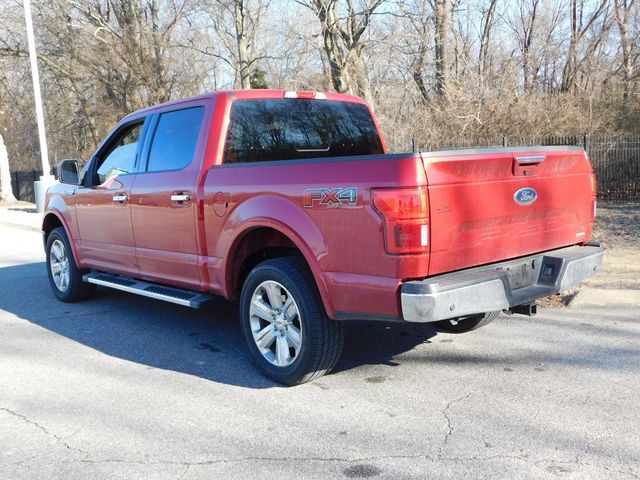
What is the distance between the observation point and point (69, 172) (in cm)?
644

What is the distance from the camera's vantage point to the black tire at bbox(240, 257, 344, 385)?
13.2 ft

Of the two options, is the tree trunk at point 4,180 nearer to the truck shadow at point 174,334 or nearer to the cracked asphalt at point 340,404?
the truck shadow at point 174,334

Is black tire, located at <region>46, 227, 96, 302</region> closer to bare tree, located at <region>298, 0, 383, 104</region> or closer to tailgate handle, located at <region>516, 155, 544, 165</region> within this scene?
tailgate handle, located at <region>516, 155, 544, 165</region>

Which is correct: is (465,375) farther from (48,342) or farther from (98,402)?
(48,342)

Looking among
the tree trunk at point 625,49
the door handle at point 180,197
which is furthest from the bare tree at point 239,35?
the door handle at point 180,197

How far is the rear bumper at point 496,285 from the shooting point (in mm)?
3439

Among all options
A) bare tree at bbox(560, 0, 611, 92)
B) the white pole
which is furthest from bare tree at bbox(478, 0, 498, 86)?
the white pole

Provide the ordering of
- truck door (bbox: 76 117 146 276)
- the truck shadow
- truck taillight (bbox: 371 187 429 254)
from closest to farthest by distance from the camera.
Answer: truck taillight (bbox: 371 187 429 254) → the truck shadow → truck door (bbox: 76 117 146 276)

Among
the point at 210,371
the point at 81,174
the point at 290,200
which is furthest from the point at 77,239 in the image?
the point at 290,200

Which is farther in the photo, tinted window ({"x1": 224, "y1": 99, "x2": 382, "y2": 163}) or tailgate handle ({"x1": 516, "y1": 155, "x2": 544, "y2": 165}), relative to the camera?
tinted window ({"x1": 224, "y1": 99, "x2": 382, "y2": 163})

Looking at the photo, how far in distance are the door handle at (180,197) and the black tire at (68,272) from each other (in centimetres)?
242

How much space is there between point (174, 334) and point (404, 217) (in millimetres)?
3026

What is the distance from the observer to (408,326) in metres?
5.69

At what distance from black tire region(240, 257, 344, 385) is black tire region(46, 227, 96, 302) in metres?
3.17
